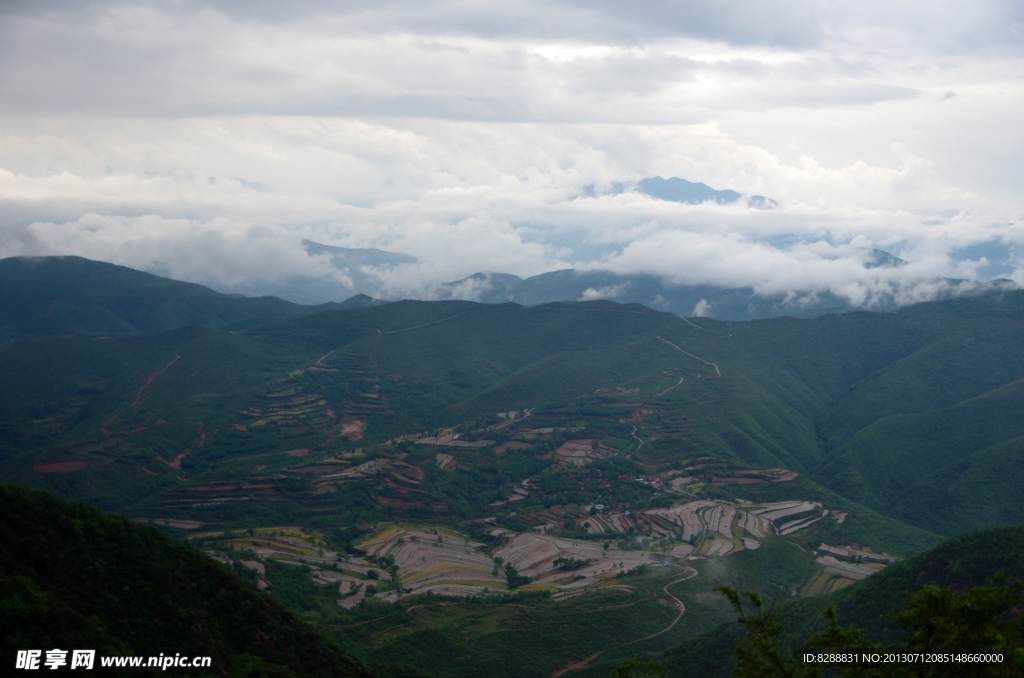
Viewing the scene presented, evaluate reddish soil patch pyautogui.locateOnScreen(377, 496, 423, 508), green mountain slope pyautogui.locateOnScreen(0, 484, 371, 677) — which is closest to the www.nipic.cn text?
green mountain slope pyautogui.locateOnScreen(0, 484, 371, 677)

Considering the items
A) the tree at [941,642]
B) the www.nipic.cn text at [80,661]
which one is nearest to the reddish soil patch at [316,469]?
the www.nipic.cn text at [80,661]

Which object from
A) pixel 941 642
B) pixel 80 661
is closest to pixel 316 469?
pixel 80 661

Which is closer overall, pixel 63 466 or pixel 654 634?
pixel 654 634

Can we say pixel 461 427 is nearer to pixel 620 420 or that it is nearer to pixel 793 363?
pixel 620 420

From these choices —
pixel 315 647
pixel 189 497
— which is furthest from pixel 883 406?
pixel 315 647

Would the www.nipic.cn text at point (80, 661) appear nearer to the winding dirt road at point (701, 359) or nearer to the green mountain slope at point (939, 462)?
the green mountain slope at point (939, 462)

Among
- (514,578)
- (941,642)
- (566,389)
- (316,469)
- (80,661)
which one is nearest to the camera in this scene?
(941,642)

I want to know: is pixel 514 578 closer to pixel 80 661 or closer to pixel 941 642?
pixel 80 661
